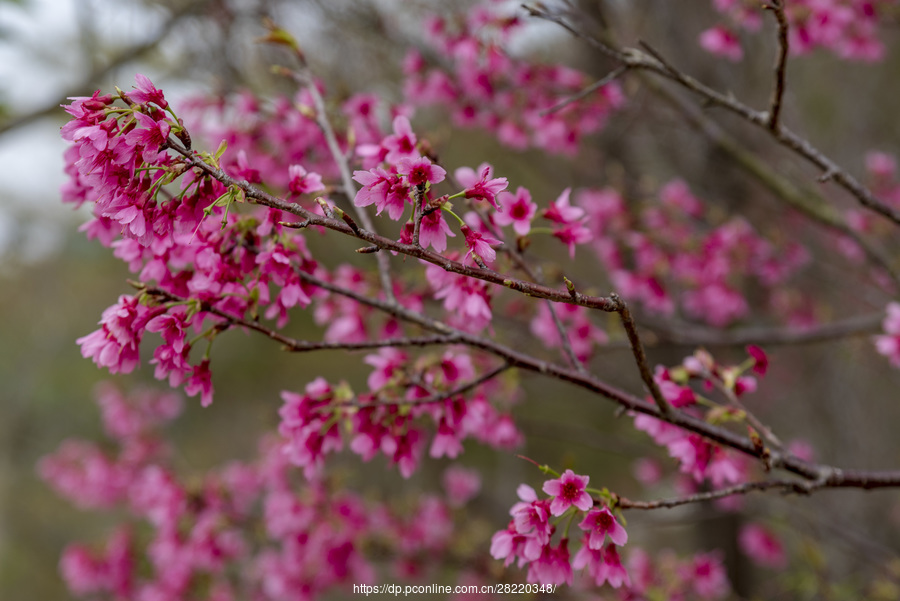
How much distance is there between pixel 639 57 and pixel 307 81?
1.14 meters

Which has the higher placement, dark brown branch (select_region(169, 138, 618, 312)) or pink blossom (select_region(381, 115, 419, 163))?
pink blossom (select_region(381, 115, 419, 163))

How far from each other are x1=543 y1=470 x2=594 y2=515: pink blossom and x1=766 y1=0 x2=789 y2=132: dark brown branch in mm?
1153

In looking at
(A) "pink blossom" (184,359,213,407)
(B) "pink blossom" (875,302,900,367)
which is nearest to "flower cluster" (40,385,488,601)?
(A) "pink blossom" (184,359,213,407)

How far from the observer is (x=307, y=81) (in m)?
2.10

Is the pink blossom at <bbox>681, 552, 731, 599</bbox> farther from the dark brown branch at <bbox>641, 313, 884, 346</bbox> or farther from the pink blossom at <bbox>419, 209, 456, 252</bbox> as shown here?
the pink blossom at <bbox>419, 209, 456, 252</bbox>

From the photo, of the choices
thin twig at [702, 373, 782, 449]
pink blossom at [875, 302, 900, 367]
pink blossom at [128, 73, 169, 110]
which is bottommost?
thin twig at [702, 373, 782, 449]

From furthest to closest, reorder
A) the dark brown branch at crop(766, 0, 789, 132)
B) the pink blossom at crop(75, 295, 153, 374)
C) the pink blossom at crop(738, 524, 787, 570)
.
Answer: the pink blossom at crop(738, 524, 787, 570) < the dark brown branch at crop(766, 0, 789, 132) < the pink blossom at crop(75, 295, 153, 374)

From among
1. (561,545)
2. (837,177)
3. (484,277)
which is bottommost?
(561,545)

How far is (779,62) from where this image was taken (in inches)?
62.5

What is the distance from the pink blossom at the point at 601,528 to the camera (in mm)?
1337

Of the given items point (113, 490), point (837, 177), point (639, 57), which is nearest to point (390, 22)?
point (639, 57)

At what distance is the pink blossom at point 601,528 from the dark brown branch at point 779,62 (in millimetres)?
1186

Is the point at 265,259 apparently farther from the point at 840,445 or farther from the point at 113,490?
the point at 840,445

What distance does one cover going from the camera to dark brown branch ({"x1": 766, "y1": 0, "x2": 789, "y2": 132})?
1.44 meters
